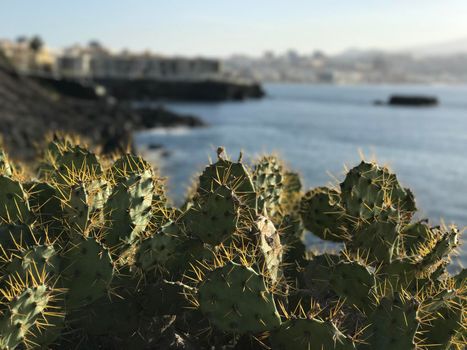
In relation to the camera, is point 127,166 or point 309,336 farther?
point 127,166

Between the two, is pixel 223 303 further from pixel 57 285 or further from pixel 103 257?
pixel 57 285

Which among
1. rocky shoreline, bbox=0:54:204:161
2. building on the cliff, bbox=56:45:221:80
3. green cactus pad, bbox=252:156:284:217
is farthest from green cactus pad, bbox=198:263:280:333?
building on the cliff, bbox=56:45:221:80

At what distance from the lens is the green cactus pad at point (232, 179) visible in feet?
12.8

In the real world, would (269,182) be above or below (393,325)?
above

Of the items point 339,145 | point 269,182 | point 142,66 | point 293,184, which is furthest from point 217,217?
point 142,66

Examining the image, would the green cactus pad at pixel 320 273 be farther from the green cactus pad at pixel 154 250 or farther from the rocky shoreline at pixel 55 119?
the rocky shoreline at pixel 55 119

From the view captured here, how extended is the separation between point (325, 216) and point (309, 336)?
1.65 meters

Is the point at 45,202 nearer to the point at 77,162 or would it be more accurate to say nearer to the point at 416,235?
the point at 77,162

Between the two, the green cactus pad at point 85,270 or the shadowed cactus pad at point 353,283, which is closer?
the green cactus pad at point 85,270

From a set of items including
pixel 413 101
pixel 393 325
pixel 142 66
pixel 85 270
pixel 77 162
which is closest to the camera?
pixel 393 325

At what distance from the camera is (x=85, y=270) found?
10.4ft

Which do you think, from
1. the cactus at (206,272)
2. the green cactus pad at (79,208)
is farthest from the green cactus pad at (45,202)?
the green cactus pad at (79,208)

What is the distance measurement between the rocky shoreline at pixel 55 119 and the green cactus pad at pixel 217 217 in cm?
1939

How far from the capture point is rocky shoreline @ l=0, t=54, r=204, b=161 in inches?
1198
